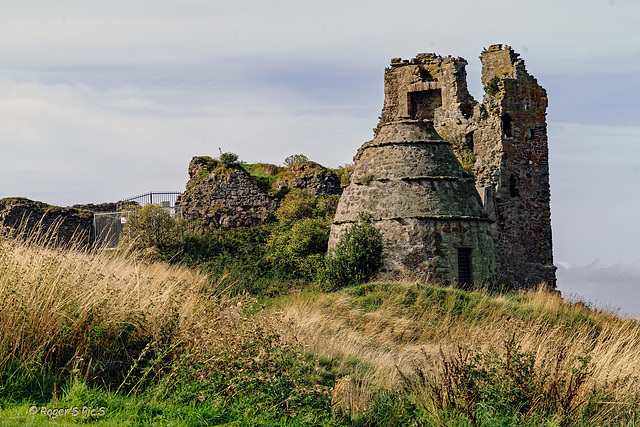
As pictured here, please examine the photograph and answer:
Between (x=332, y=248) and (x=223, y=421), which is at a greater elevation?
(x=332, y=248)

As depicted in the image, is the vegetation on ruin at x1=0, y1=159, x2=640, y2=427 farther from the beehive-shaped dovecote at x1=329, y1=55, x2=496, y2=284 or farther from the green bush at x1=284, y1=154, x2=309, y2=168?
the green bush at x1=284, y1=154, x2=309, y2=168

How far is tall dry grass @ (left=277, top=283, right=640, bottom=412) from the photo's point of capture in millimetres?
9203

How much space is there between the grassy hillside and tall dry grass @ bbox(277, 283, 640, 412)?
3.4 inches

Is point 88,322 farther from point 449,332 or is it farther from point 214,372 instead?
point 449,332

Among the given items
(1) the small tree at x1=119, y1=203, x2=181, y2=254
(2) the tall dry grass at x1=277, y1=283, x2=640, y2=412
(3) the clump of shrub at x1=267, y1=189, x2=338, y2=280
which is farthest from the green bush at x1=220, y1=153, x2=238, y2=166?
(2) the tall dry grass at x1=277, y1=283, x2=640, y2=412

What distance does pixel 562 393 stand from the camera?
8.24 m

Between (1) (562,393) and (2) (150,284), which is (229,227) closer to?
→ (2) (150,284)

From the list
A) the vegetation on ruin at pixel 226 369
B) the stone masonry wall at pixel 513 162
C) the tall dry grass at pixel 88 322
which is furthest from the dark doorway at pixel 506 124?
the tall dry grass at pixel 88 322

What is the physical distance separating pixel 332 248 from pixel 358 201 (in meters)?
1.70

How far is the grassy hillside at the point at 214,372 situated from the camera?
762cm

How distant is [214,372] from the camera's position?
27.0ft

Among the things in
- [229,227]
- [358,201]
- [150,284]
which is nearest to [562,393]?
[150,284]

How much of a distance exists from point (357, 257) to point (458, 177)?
4.19m

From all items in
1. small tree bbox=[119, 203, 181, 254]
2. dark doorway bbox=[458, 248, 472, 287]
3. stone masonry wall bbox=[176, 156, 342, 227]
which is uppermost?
stone masonry wall bbox=[176, 156, 342, 227]
